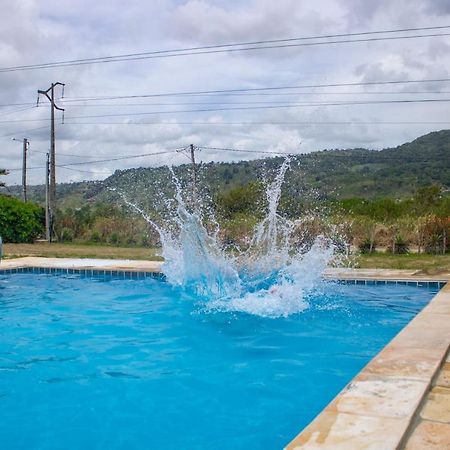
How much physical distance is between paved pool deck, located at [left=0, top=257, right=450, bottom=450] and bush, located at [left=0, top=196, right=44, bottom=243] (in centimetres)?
1901

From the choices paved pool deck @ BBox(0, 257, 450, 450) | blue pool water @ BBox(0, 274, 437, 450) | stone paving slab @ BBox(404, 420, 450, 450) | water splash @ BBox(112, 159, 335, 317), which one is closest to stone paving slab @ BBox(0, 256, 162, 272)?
blue pool water @ BBox(0, 274, 437, 450)

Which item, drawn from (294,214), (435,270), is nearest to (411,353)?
(435,270)

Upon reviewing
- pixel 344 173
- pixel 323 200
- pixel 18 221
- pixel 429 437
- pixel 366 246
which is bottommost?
pixel 429 437

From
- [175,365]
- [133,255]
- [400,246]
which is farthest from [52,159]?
[175,365]

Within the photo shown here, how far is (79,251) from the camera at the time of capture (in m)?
19.1

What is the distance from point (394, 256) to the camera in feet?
51.5

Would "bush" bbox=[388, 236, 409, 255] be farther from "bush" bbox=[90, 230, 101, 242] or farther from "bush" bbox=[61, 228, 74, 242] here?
"bush" bbox=[61, 228, 74, 242]

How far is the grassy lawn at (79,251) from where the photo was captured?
674 inches

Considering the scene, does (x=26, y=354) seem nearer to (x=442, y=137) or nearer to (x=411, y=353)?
(x=411, y=353)

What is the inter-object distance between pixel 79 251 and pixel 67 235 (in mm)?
5086

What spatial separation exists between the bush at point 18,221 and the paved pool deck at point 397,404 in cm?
1901

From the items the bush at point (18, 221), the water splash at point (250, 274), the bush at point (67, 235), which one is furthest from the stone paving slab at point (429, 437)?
the bush at point (67, 235)

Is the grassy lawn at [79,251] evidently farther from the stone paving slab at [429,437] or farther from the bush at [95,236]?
the stone paving slab at [429,437]

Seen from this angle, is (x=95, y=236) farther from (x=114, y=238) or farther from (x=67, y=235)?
(x=67, y=235)
